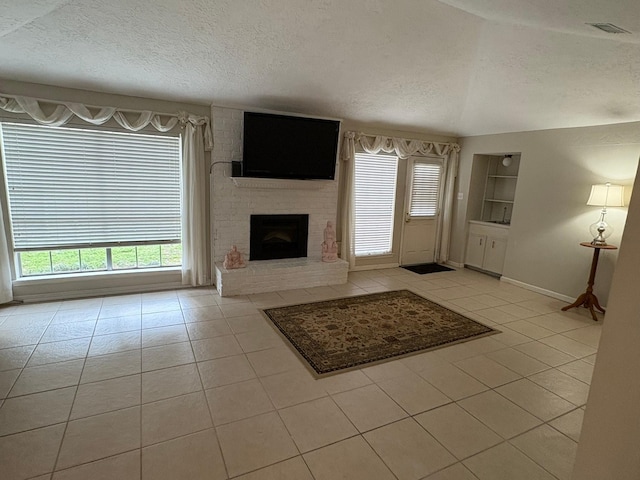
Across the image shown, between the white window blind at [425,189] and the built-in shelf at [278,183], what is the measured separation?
1876 mm

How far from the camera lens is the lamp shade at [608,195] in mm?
3887

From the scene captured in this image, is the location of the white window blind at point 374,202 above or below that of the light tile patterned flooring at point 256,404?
above

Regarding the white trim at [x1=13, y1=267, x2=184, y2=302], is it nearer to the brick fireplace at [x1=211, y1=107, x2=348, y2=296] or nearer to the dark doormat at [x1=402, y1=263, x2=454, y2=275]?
the brick fireplace at [x1=211, y1=107, x2=348, y2=296]

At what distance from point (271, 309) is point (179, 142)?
7.83ft

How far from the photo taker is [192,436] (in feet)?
6.52

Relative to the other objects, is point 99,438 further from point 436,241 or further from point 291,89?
point 436,241

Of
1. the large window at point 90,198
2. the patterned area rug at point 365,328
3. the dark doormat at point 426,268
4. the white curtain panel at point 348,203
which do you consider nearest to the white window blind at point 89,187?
the large window at point 90,198

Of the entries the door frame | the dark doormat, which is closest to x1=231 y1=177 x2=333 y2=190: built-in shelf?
the door frame

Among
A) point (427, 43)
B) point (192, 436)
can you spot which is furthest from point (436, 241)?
point (192, 436)

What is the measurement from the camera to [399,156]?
5.68 m

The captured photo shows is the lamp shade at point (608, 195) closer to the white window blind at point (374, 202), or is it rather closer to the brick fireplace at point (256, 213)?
the white window blind at point (374, 202)

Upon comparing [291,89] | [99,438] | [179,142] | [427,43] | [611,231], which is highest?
[427,43]

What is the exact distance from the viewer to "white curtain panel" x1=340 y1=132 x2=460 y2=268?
5203 millimetres

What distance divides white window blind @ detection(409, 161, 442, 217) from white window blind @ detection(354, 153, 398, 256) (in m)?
0.45
